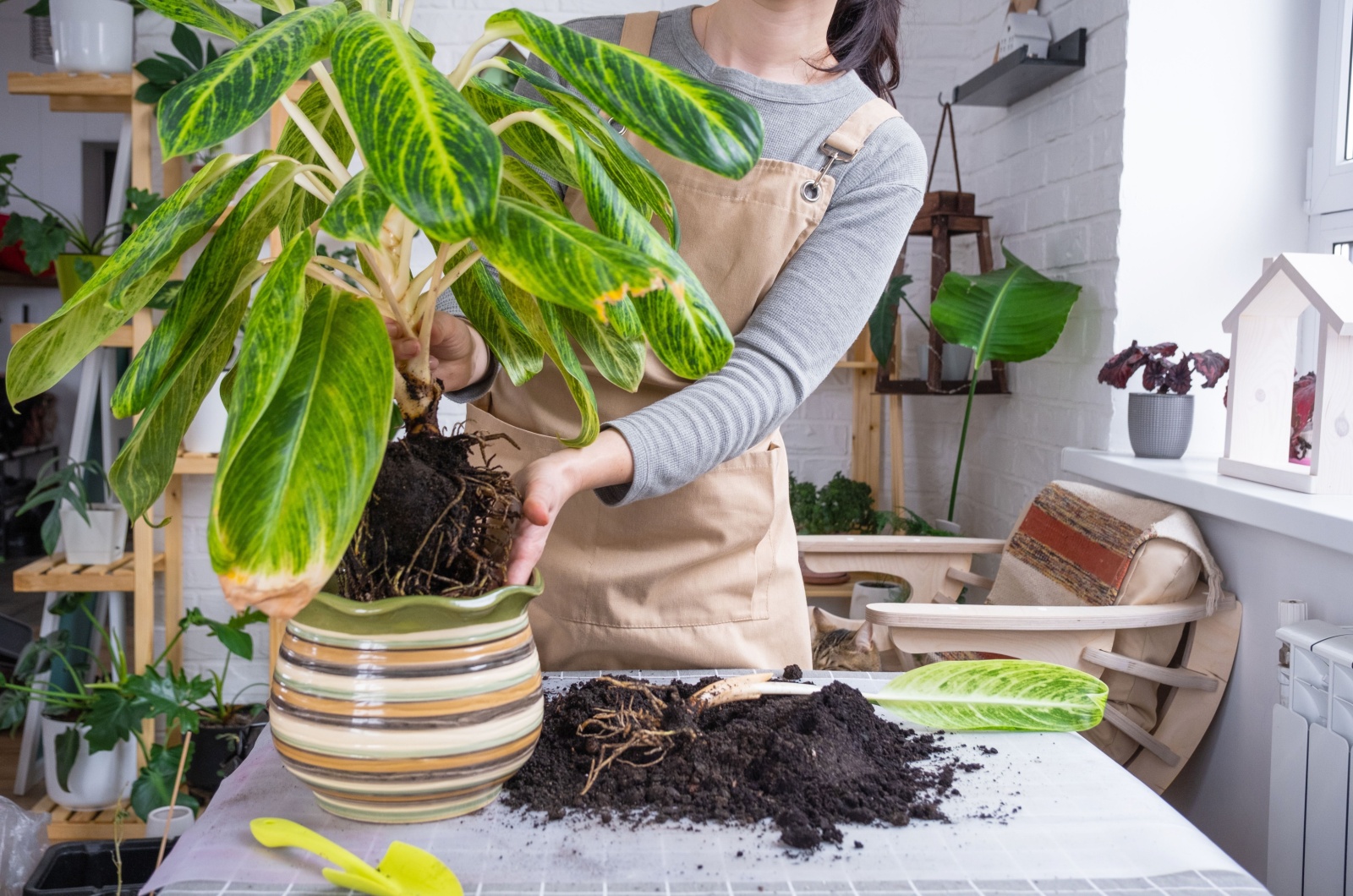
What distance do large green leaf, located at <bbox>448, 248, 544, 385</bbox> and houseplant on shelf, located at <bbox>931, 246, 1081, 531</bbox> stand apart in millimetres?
1580

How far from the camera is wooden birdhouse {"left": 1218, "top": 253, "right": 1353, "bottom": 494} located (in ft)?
4.97

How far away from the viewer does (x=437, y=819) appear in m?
0.70

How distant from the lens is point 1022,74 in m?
2.31

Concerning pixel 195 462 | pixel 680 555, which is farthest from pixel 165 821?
pixel 680 555

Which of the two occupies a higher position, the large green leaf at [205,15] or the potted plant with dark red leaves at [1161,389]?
the large green leaf at [205,15]

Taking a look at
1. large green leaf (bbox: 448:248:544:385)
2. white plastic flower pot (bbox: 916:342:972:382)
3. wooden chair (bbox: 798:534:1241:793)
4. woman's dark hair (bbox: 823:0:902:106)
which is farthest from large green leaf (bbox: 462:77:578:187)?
white plastic flower pot (bbox: 916:342:972:382)

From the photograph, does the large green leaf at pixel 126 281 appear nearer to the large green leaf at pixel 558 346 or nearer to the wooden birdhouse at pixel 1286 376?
the large green leaf at pixel 558 346

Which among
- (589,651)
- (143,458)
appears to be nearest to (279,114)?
(589,651)

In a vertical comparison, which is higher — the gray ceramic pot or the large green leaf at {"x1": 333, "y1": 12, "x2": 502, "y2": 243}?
the large green leaf at {"x1": 333, "y1": 12, "x2": 502, "y2": 243}

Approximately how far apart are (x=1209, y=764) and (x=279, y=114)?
227cm

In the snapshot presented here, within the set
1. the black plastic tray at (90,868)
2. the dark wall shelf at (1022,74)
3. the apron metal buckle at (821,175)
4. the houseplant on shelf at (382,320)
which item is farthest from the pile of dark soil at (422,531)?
the dark wall shelf at (1022,74)

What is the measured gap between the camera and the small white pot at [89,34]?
232cm

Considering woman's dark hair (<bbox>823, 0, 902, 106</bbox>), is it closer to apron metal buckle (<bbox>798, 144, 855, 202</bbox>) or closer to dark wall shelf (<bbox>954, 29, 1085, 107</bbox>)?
apron metal buckle (<bbox>798, 144, 855, 202</bbox>)

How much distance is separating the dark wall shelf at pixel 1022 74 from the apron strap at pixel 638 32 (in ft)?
4.08
